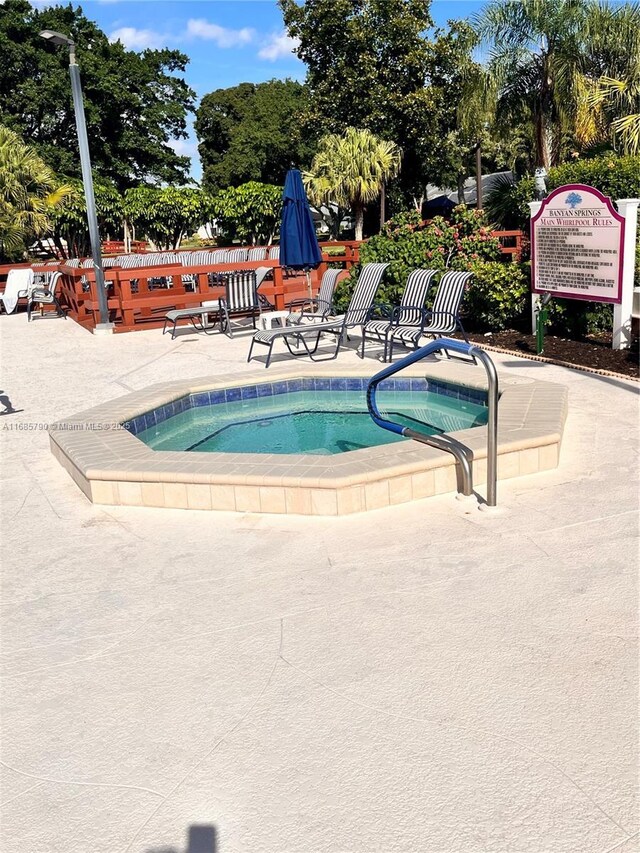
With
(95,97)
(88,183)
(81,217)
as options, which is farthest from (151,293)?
(95,97)

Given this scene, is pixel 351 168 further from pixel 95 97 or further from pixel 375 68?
pixel 95 97

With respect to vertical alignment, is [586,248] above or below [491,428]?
above

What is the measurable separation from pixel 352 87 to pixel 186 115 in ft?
49.8

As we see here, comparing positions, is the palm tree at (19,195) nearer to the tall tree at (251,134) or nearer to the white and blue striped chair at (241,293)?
the white and blue striped chair at (241,293)

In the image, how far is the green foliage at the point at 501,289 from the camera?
10.6m

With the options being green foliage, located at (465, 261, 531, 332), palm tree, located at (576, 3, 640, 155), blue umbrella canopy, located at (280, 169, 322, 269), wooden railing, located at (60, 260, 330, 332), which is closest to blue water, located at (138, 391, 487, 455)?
green foliage, located at (465, 261, 531, 332)

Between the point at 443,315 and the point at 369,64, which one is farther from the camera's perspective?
the point at 369,64

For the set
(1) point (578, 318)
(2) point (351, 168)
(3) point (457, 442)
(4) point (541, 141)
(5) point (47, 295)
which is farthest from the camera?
(2) point (351, 168)

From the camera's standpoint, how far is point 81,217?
30.7 metres

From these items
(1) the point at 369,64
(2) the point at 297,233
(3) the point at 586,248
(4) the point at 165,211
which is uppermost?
(1) the point at 369,64

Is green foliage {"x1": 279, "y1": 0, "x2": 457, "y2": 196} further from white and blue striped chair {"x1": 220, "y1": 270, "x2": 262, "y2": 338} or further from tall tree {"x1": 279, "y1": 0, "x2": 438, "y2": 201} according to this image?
white and blue striped chair {"x1": 220, "y1": 270, "x2": 262, "y2": 338}

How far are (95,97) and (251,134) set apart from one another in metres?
8.30

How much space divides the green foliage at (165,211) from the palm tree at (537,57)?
57.5 feet

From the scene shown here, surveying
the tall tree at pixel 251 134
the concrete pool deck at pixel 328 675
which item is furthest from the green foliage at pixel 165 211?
the concrete pool deck at pixel 328 675
